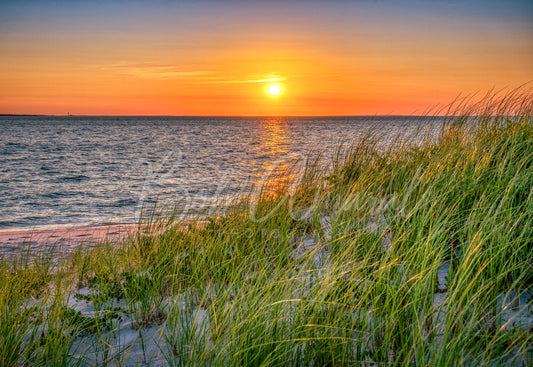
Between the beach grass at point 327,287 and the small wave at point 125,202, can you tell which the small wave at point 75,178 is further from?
the beach grass at point 327,287

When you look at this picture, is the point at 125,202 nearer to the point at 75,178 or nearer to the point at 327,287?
the point at 75,178

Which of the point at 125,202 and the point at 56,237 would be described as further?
the point at 125,202

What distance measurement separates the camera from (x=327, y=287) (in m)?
2.21

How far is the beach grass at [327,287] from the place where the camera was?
2.00m

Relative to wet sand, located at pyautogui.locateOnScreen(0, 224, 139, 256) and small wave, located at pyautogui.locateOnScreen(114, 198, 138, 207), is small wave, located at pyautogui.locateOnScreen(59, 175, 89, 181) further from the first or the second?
wet sand, located at pyautogui.locateOnScreen(0, 224, 139, 256)

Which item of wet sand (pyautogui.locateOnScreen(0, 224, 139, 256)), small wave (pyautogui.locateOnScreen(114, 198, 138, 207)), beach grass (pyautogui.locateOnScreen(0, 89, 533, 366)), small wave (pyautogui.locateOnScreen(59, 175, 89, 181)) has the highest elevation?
beach grass (pyautogui.locateOnScreen(0, 89, 533, 366))

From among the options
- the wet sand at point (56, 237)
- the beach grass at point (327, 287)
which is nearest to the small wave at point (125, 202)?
the wet sand at point (56, 237)

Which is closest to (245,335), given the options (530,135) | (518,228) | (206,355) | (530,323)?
(206,355)

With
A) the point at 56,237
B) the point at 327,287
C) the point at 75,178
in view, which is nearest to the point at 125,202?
the point at 56,237

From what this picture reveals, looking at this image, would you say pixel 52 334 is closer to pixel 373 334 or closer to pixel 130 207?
pixel 373 334

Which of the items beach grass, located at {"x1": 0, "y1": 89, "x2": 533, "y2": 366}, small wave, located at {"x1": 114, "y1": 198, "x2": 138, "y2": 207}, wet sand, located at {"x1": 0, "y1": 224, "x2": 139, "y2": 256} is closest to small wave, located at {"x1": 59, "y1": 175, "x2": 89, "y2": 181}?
small wave, located at {"x1": 114, "y1": 198, "x2": 138, "y2": 207}

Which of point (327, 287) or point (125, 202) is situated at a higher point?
point (327, 287)

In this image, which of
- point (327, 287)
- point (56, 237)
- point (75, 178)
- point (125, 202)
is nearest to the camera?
point (327, 287)

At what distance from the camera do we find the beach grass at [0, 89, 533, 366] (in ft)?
6.57
